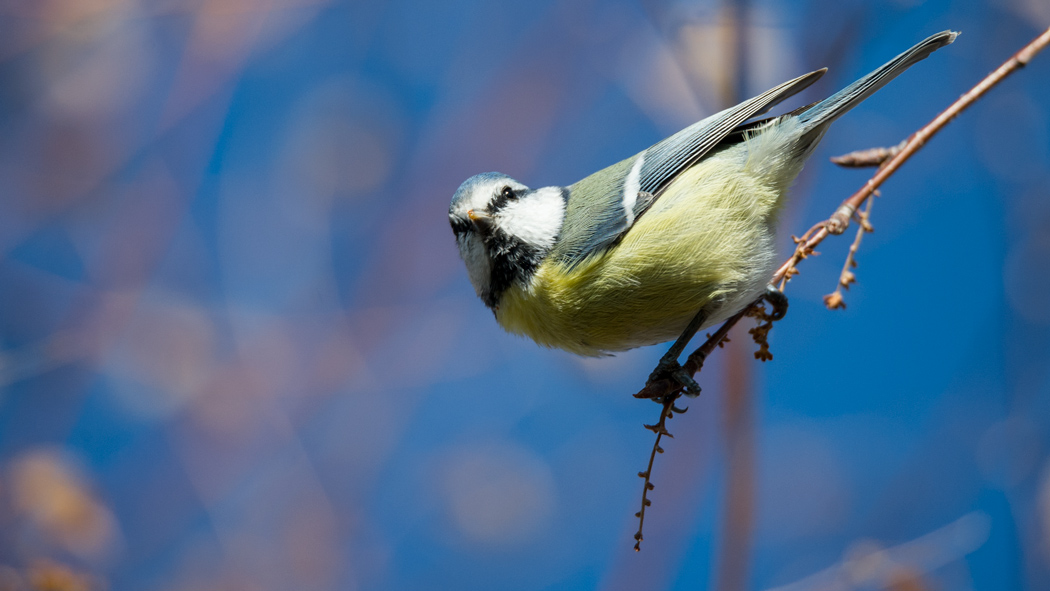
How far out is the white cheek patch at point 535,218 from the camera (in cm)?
211

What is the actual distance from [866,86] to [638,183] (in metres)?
0.69

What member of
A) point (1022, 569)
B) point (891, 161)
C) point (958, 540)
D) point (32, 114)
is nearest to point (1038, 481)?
point (1022, 569)

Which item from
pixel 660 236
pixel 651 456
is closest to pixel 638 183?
pixel 660 236

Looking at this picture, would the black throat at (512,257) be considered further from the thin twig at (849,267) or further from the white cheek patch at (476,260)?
the thin twig at (849,267)

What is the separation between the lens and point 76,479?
2.69 m

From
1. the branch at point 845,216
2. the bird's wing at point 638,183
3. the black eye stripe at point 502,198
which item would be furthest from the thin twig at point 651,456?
the black eye stripe at point 502,198

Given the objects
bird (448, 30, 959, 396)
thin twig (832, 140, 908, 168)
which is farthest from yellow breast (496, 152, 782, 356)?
thin twig (832, 140, 908, 168)

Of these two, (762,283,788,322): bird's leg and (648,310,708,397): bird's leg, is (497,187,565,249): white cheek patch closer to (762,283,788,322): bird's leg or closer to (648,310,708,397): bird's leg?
(648,310,708,397): bird's leg

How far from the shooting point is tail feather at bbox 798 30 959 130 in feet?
5.79

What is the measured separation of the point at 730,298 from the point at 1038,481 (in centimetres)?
178

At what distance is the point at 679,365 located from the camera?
1869 millimetres

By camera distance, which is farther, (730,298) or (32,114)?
(32,114)

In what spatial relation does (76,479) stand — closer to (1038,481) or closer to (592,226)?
(592,226)

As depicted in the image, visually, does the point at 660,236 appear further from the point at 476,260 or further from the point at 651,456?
the point at 651,456
